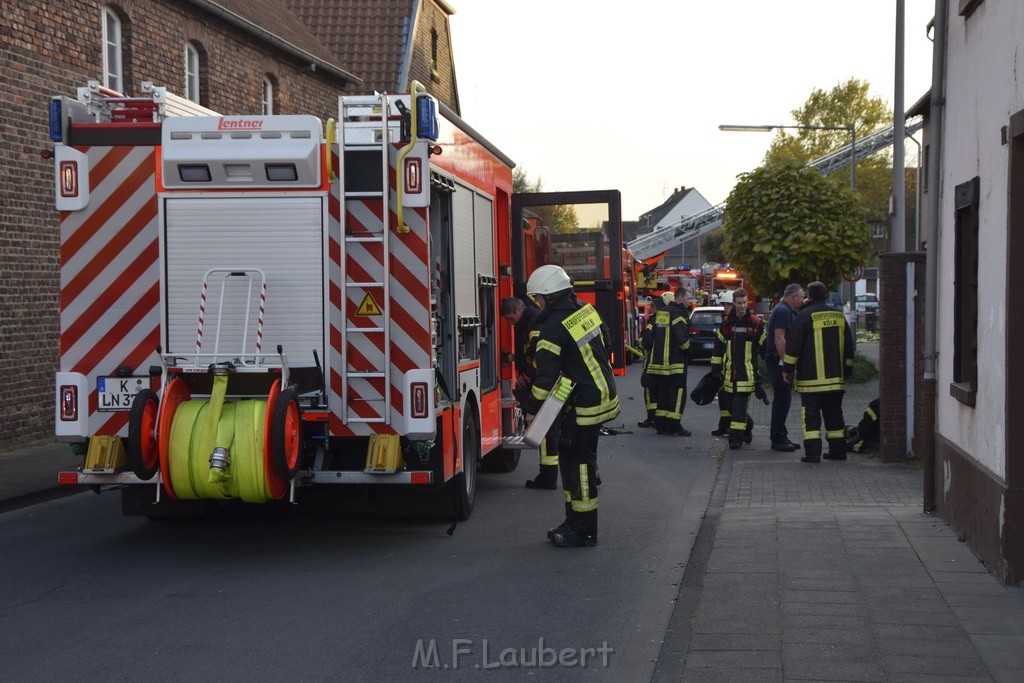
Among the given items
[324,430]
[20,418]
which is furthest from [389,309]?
[20,418]

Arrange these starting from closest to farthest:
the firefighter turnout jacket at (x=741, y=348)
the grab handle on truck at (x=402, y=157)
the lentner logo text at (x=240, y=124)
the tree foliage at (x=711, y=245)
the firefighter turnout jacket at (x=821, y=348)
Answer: the grab handle on truck at (x=402, y=157), the lentner logo text at (x=240, y=124), the firefighter turnout jacket at (x=821, y=348), the firefighter turnout jacket at (x=741, y=348), the tree foliage at (x=711, y=245)

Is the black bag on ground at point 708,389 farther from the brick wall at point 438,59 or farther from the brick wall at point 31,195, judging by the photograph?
the brick wall at point 438,59

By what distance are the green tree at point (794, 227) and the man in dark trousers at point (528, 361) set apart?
42.6 feet

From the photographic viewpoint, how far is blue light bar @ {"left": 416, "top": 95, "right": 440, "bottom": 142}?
7711 millimetres

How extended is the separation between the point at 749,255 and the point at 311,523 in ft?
54.5

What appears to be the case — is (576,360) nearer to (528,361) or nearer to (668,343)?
(528,361)

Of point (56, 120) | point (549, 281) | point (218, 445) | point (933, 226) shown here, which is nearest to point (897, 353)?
point (933, 226)

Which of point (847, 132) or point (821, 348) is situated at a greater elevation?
point (847, 132)

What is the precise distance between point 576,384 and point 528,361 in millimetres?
2148

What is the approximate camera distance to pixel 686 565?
7684 millimetres

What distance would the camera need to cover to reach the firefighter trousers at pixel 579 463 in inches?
325

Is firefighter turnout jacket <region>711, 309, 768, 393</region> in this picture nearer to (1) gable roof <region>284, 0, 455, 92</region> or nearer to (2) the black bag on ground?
(2) the black bag on ground

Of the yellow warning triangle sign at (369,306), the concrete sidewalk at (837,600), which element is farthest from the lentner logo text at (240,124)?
the concrete sidewalk at (837,600)

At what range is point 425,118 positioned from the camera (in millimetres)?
7711
